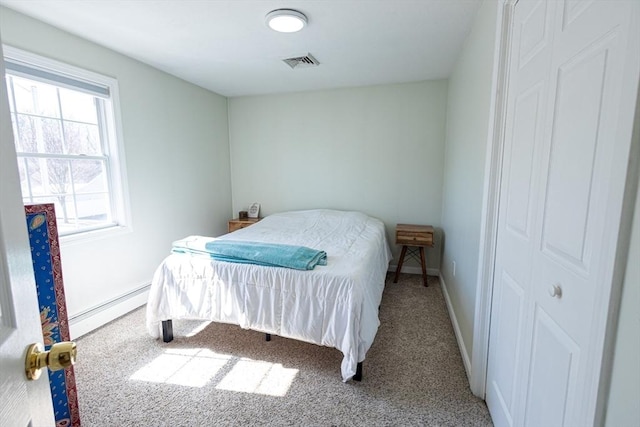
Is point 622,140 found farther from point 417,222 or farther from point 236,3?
point 417,222

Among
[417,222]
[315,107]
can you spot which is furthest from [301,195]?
[417,222]

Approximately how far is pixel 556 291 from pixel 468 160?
1413mm

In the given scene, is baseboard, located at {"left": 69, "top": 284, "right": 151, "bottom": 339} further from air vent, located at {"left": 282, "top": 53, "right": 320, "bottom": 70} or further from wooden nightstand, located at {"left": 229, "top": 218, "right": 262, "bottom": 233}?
air vent, located at {"left": 282, "top": 53, "right": 320, "bottom": 70}

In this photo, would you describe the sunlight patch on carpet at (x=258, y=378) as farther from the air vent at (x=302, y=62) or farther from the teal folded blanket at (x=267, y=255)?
the air vent at (x=302, y=62)

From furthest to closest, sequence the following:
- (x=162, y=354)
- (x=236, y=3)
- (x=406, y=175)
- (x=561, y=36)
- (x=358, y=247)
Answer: (x=406, y=175)
(x=358, y=247)
(x=162, y=354)
(x=236, y=3)
(x=561, y=36)

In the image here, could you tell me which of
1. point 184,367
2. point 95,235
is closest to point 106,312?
point 95,235

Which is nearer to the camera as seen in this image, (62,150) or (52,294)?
(52,294)

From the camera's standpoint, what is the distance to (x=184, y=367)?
192 cm

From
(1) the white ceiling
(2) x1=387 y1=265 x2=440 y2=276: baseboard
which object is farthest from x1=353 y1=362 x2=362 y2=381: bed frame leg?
(1) the white ceiling

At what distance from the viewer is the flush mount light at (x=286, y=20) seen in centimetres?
189

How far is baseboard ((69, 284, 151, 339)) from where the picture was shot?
2254 mm

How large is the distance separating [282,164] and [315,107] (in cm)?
87

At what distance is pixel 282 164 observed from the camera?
13.0ft

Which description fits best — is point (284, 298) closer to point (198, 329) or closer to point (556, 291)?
point (198, 329)
